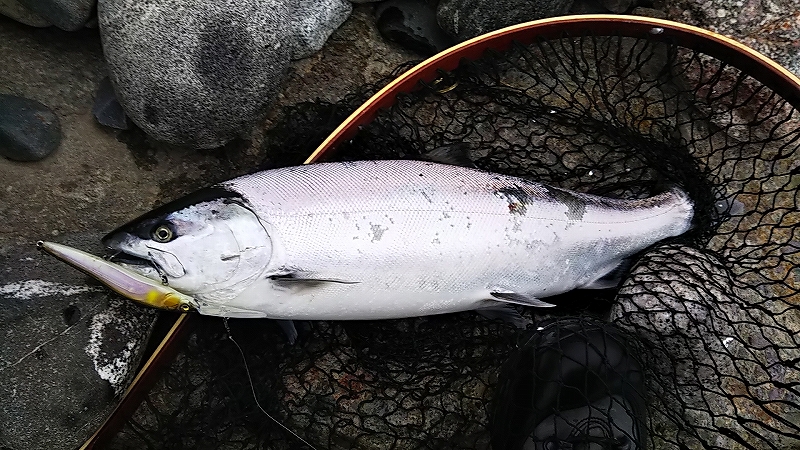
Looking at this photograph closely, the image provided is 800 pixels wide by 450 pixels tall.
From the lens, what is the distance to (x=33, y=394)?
209 cm

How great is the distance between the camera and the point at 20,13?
2650mm

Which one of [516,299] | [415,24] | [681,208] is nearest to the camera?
[516,299]

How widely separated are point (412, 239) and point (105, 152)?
1.61 m

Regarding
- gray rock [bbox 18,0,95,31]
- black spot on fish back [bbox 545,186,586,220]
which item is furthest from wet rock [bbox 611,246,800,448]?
gray rock [bbox 18,0,95,31]

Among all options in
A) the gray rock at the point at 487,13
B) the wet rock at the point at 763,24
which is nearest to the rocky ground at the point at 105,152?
the wet rock at the point at 763,24

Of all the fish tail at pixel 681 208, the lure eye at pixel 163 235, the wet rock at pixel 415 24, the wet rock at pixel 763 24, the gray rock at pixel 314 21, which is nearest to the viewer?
the lure eye at pixel 163 235

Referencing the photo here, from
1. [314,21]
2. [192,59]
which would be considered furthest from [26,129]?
[314,21]

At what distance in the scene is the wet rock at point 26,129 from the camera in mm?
2605

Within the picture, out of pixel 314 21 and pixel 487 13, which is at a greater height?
pixel 487 13

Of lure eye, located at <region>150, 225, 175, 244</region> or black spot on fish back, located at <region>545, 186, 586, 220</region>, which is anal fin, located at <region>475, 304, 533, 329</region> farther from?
lure eye, located at <region>150, 225, 175, 244</region>

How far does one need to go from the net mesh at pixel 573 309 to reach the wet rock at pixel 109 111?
0.69 m

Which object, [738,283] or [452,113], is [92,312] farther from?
[738,283]

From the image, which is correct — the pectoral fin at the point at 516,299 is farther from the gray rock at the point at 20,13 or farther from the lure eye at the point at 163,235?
the gray rock at the point at 20,13

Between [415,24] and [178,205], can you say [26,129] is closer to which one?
[178,205]
